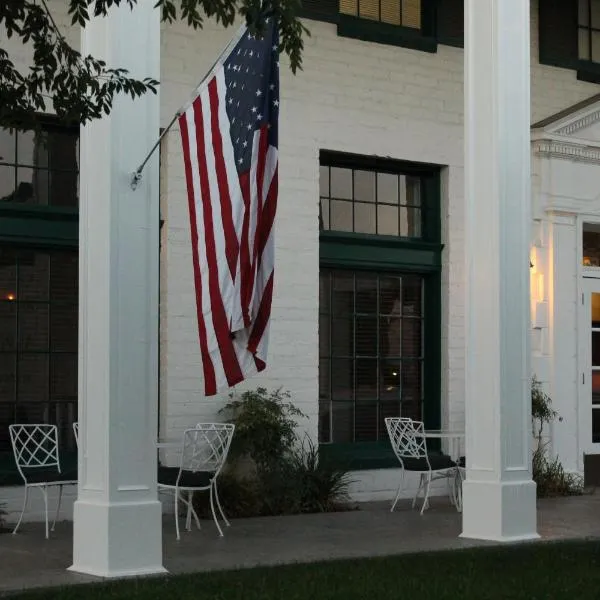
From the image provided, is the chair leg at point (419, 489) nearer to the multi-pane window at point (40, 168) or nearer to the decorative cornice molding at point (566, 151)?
the decorative cornice molding at point (566, 151)

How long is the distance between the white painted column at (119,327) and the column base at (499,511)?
117 inches

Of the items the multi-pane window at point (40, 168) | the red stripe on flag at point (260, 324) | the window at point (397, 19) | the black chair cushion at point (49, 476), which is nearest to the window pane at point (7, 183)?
the multi-pane window at point (40, 168)

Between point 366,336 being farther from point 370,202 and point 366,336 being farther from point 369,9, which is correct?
point 369,9

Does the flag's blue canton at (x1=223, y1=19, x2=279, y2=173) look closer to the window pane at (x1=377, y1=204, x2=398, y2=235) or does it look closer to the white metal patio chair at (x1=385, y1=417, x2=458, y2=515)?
the white metal patio chair at (x1=385, y1=417, x2=458, y2=515)

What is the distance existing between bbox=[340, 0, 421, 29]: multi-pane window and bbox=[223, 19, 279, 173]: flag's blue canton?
5.83 meters

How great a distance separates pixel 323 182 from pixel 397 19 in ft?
6.89

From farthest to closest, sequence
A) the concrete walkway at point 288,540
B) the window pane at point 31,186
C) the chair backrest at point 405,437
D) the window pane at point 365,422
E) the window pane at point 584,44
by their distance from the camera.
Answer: the window pane at point 584,44 < the window pane at point 365,422 < the chair backrest at point 405,437 < the window pane at point 31,186 < the concrete walkway at point 288,540

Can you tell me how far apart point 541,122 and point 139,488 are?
7.71 meters

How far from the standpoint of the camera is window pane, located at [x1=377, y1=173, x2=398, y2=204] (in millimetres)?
13320

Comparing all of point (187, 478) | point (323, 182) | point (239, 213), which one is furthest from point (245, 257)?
point (323, 182)

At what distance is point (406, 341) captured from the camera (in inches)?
530

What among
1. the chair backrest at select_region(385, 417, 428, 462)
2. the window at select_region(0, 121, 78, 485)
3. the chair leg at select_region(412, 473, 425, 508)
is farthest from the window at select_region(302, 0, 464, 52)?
the chair leg at select_region(412, 473, 425, 508)

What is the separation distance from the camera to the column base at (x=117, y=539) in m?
7.90

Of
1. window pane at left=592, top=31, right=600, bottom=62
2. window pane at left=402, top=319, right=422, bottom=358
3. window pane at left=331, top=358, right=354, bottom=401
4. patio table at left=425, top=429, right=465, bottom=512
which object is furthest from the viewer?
window pane at left=592, top=31, right=600, bottom=62
